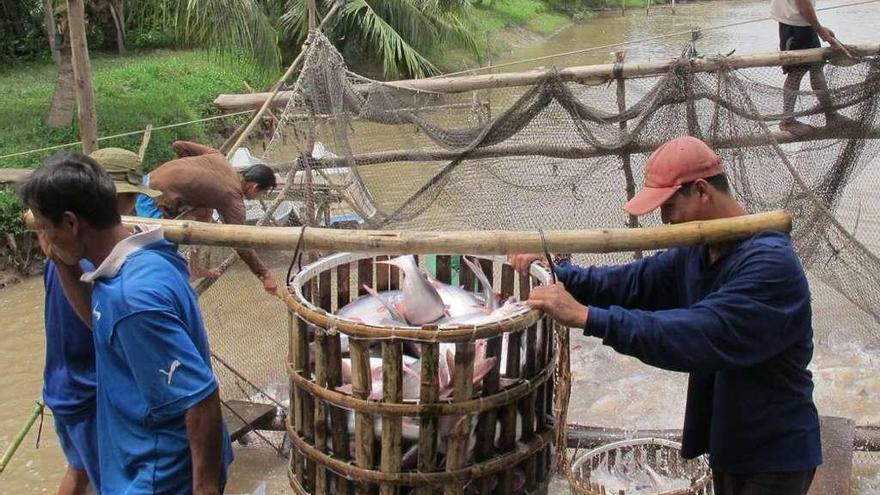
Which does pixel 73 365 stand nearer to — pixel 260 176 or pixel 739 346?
pixel 739 346

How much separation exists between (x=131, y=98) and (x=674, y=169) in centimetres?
1146

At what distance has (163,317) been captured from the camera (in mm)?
2139

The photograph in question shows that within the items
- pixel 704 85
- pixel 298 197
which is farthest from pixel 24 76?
pixel 704 85

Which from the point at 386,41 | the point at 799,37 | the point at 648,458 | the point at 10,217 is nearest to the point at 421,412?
the point at 648,458

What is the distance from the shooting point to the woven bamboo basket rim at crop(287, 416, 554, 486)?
104 inches

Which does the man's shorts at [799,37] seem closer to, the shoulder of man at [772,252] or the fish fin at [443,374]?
the shoulder of man at [772,252]

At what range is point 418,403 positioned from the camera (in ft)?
8.43

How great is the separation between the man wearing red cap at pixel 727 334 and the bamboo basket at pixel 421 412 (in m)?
0.36

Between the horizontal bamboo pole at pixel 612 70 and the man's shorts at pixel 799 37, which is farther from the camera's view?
the man's shorts at pixel 799 37

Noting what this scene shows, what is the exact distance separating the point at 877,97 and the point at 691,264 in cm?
352

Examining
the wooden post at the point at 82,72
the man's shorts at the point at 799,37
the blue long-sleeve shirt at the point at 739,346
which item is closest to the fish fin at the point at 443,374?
the blue long-sleeve shirt at the point at 739,346

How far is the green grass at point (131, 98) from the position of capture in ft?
34.5

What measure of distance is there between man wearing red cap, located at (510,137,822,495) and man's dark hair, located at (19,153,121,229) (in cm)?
120

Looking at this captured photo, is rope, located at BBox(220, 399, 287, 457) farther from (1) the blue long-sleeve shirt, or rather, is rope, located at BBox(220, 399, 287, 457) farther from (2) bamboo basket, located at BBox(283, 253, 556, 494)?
(1) the blue long-sleeve shirt
